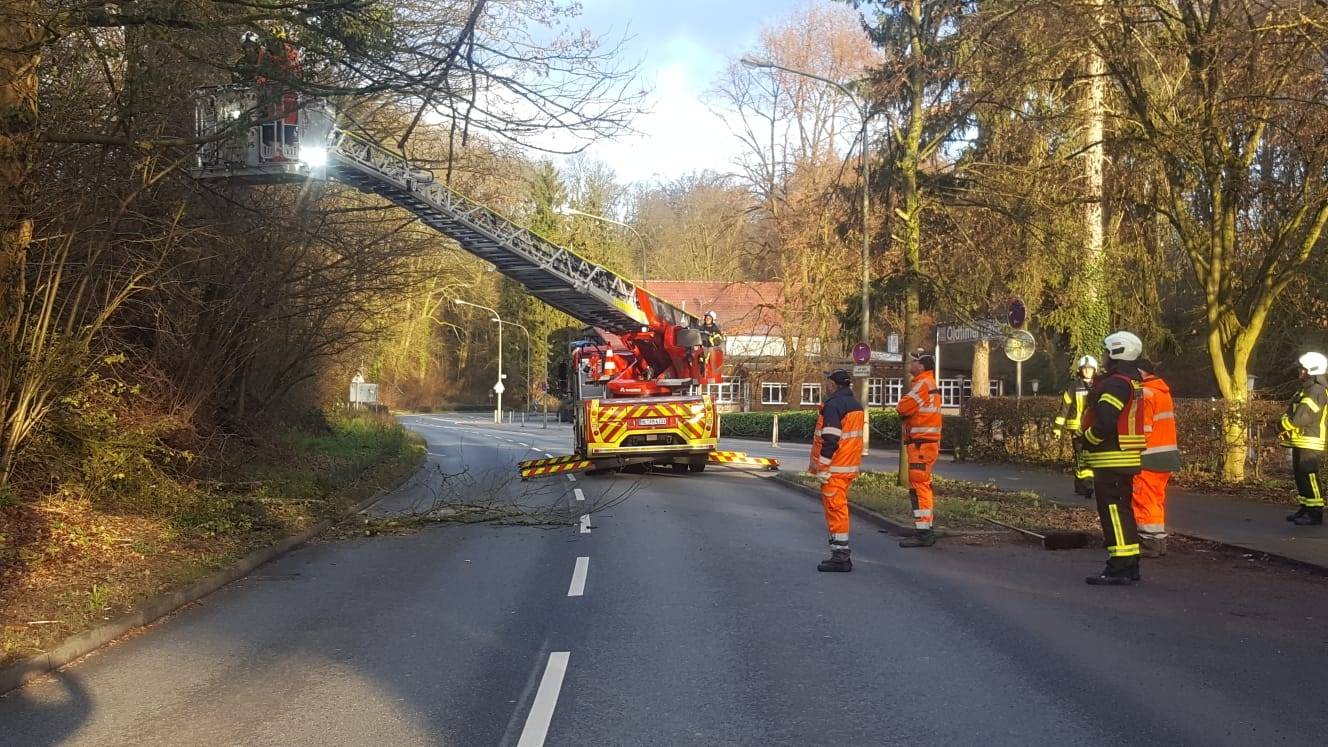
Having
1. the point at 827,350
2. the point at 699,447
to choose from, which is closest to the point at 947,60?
the point at 699,447

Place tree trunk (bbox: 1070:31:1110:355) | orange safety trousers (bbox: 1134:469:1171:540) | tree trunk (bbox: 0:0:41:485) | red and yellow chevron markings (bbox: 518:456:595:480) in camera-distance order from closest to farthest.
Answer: tree trunk (bbox: 0:0:41:485) → orange safety trousers (bbox: 1134:469:1171:540) → tree trunk (bbox: 1070:31:1110:355) → red and yellow chevron markings (bbox: 518:456:595:480)

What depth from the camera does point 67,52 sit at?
975 cm

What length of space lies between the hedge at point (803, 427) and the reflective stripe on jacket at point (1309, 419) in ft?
39.2

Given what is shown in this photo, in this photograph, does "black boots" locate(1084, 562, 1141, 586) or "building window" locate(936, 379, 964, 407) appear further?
"building window" locate(936, 379, 964, 407)

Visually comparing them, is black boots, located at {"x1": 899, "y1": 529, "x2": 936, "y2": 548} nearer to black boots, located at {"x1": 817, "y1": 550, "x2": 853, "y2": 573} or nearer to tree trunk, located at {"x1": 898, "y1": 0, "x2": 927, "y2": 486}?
black boots, located at {"x1": 817, "y1": 550, "x2": 853, "y2": 573}

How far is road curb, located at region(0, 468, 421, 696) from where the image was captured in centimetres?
613

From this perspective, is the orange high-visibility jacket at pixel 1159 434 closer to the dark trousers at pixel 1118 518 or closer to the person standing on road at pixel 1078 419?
the dark trousers at pixel 1118 518

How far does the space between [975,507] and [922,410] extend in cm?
283

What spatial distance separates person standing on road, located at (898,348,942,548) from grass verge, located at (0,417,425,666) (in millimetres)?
6581

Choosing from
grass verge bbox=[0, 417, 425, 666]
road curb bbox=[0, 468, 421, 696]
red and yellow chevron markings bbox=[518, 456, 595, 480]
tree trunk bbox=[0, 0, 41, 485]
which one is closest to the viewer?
road curb bbox=[0, 468, 421, 696]

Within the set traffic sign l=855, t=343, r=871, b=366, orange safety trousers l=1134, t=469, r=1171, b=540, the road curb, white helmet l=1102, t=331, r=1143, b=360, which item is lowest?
the road curb

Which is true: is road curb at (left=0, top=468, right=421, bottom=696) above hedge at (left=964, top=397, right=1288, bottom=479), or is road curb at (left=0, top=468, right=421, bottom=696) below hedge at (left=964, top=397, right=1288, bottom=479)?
below

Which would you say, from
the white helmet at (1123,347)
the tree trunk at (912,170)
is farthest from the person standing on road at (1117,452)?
the tree trunk at (912,170)

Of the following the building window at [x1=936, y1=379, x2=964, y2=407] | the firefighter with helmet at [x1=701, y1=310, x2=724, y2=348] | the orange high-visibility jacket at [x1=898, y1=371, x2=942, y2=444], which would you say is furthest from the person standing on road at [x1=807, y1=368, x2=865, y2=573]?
the building window at [x1=936, y1=379, x2=964, y2=407]
